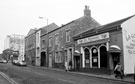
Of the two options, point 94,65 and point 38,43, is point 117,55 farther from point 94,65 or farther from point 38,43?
point 38,43

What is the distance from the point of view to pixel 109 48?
824 inches

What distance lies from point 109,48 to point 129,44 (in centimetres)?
233

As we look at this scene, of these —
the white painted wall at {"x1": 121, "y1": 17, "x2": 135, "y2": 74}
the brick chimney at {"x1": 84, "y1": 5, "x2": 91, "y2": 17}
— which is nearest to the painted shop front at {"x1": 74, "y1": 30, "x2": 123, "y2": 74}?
the white painted wall at {"x1": 121, "y1": 17, "x2": 135, "y2": 74}

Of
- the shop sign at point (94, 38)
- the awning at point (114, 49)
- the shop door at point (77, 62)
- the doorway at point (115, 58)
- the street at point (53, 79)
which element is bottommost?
the street at point (53, 79)

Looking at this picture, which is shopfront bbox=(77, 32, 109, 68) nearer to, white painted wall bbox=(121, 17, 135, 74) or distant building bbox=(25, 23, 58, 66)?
white painted wall bbox=(121, 17, 135, 74)

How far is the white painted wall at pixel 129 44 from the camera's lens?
20000mm

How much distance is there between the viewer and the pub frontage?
20.0 meters

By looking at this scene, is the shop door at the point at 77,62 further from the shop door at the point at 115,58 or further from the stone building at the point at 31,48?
the stone building at the point at 31,48

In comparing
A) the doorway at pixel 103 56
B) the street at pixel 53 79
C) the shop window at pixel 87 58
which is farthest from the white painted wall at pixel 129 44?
the shop window at pixel 87 58

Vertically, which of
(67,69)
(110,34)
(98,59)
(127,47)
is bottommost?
(67,69)

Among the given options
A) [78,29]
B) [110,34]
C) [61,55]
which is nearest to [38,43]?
[61,55]

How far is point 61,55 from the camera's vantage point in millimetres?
33156

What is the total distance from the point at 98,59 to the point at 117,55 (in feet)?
10.0

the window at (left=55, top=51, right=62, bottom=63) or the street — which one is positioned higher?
the window at (left=55, top=51, right=62, bottom=63)
